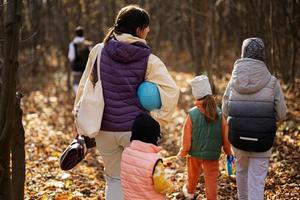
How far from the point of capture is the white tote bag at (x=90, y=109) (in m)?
4.52

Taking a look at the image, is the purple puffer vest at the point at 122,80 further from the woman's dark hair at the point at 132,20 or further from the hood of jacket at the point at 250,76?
the hood of jacket at the point at 250,76

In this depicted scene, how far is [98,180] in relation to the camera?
7883 millimetres

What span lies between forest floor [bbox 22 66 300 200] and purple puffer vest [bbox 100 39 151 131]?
96.4 inches

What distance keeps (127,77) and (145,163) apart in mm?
819

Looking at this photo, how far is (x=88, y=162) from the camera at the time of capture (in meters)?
9.09

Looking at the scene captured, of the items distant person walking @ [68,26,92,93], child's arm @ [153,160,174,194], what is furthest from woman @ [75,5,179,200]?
distant person walking @ [68,26,92,93]

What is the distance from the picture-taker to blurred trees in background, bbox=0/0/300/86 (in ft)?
38.6

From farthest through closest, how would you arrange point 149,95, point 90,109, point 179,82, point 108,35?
point 179,82
point 108,35
point 90,109
point 149,95

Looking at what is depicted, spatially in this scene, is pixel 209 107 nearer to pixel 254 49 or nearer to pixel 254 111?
pixel 254 111

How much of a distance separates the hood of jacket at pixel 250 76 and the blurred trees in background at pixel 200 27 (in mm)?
1490

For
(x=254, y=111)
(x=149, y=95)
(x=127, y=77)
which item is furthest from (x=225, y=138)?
(x=127, y=77)

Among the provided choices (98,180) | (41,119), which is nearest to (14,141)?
(98,180)

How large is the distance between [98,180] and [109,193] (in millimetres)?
3160

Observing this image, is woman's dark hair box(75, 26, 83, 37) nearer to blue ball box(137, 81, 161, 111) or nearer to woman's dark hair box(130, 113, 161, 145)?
blue ball box(137, 81, 161, 111)
